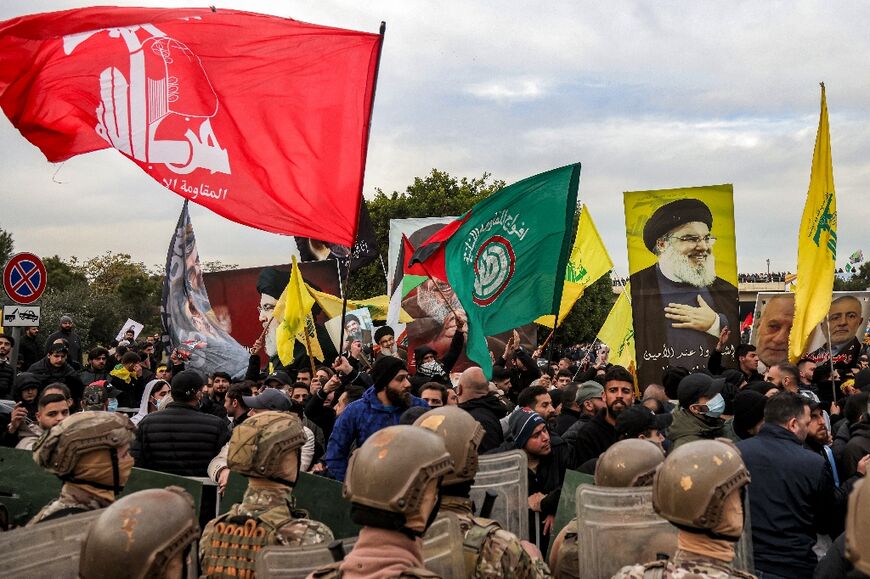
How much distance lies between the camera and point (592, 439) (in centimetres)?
716

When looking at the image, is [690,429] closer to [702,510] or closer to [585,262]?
[702,510]

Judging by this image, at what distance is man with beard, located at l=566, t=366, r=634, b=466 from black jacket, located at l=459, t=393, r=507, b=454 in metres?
0.61

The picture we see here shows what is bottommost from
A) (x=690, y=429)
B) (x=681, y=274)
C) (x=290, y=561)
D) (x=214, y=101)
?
(x=690, y=429)

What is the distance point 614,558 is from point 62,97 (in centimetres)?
633

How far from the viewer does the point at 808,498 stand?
209 inches

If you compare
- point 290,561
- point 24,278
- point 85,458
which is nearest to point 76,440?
point 85,458

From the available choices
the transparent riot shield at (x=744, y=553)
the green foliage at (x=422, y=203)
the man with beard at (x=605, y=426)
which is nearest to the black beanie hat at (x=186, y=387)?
the man with beard at (x=605, y=426)

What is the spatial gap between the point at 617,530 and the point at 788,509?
1.80 meters

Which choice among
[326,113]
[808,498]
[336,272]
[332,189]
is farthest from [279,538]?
[336,272]

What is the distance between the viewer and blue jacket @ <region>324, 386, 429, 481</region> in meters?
7.14

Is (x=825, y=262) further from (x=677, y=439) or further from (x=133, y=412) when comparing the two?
(x=133, y=412)

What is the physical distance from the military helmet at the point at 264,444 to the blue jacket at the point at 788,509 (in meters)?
2.62

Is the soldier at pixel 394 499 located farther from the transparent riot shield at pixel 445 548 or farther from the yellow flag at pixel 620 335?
the yellow flag at pixel 620 335

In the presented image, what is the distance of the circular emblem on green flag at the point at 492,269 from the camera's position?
1024 cm
